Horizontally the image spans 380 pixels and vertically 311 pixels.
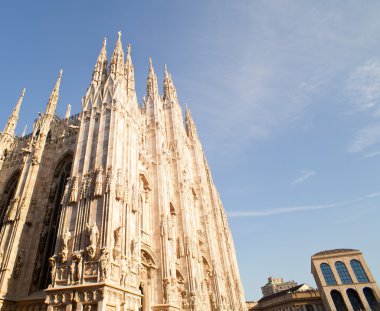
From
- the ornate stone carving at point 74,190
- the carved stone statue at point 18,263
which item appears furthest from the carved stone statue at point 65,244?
the carved stone statue at point 18,263

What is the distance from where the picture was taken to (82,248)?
1355cm

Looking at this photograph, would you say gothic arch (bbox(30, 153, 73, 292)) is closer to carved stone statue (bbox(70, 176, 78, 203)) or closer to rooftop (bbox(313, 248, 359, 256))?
carved stone statue (bbox(70, 176, 78, 203))

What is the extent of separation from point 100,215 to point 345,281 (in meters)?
66.4

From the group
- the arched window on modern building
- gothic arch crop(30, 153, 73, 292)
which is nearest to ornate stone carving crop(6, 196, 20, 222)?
gothic arch crop(30, 153, 73, 292)

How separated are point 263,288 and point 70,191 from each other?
15545cm

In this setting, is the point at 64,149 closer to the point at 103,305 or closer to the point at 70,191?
the point at 70,191

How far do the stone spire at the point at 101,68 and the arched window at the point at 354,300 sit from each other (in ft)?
219

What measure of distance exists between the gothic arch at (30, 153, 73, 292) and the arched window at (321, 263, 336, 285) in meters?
63.2

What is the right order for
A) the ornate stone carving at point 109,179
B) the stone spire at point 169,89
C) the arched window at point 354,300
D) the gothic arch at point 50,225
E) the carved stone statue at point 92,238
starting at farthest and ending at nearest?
the arched window at point 354,300 → the stone spire at point 169,89 → the gothic arch at point 50,225 → the ornate stone carving at point 109,179 → the carved stone statue at point 92,238

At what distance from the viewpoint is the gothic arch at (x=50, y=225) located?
707 inches

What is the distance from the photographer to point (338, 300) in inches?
2404

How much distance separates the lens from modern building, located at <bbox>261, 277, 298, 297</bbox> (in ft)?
458

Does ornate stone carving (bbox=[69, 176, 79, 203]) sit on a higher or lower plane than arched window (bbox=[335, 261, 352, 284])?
lower

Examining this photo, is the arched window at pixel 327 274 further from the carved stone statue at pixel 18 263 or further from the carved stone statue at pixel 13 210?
the carved stone statue at pixel 13 210
